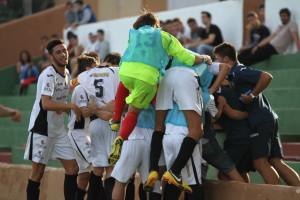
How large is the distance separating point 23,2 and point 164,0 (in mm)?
5283

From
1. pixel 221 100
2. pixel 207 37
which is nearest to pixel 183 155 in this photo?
pixel 221 100

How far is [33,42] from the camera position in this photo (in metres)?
21.6

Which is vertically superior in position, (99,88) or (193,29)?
(193,29)

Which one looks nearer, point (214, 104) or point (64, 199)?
point (214, 104)

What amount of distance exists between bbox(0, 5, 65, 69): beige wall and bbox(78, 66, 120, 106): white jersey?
12.9 meters

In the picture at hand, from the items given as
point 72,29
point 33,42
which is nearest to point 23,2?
point 33,42

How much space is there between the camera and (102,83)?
8.58 meters

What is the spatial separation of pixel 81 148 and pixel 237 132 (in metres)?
1.98

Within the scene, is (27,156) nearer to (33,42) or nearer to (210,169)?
(210,169)

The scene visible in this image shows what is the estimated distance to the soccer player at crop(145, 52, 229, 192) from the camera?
7227 millimetres

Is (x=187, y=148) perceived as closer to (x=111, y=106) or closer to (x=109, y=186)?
(x=109, y=186)

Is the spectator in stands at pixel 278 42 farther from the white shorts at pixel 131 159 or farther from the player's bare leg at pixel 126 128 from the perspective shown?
the player's bare leg at pixel 126 128

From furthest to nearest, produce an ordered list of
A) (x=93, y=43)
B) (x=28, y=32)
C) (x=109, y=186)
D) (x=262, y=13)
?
(x=28, y=32) < (x=93, y=43) < (x=262, y=13) < (x=109, y=186)

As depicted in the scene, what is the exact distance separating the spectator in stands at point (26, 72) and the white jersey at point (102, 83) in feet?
32.5
